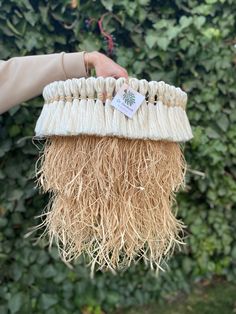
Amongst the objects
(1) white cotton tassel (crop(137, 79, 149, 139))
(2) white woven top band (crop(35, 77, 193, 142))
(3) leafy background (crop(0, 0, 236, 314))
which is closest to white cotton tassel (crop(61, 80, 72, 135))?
(2) white woven top band (crop(35, 77, 193, 142))

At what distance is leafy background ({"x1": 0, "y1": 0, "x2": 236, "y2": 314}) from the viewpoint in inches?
48.7

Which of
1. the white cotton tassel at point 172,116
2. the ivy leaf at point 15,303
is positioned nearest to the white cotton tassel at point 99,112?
the white cotton tassel at point 172,116

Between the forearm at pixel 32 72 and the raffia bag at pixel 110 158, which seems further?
the forearm at pixel 32 72

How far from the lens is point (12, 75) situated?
693mm

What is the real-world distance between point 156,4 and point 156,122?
956mm

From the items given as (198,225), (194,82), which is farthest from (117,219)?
(198,225)

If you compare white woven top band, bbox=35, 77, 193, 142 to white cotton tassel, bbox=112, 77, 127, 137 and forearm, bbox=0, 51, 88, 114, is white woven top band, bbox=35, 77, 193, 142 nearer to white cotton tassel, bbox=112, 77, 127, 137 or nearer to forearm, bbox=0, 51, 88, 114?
white cotton tassel, bbox=112, 77, 127, 137

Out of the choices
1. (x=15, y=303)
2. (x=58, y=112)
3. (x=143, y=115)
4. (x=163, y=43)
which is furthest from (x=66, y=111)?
(x=15, y=303)

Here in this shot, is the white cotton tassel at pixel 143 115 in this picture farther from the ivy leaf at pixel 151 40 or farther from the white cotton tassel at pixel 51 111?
the ivy leaf at pixel 151 40

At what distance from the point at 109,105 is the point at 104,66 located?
0.17 meters

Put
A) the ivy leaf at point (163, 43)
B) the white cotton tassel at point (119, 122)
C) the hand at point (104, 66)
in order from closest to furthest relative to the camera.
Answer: the white cotton tassel at point (119, 122) < the hand at point (104, 66) < the ivy leaf at point (163, 43)

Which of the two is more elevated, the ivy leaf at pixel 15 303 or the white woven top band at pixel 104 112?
the white woven top band at pixel 104 112

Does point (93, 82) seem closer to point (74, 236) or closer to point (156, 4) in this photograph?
point (74, 236)

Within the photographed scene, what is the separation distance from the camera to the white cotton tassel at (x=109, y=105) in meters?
0.55
